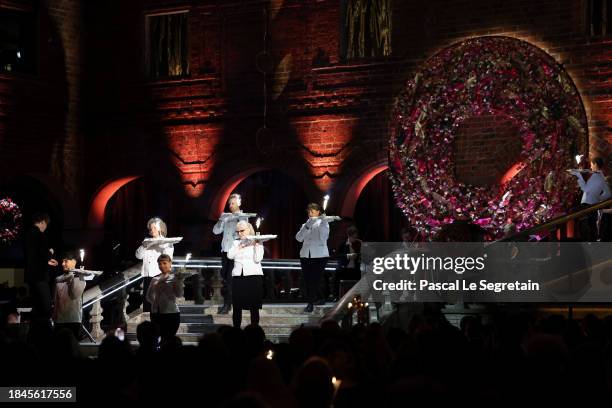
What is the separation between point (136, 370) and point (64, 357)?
735 millimetres

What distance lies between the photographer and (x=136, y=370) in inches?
254

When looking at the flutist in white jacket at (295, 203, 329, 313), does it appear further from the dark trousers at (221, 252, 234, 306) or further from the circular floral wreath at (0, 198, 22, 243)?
the circular floral wreath at (0, 198, 22, 243)

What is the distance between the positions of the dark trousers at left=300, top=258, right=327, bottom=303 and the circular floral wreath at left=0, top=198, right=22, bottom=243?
963 cm

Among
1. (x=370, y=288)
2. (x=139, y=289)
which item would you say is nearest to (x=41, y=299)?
(x=370, y=288)

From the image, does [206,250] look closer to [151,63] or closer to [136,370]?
[151,63]

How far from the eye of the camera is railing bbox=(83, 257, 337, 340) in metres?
16.5

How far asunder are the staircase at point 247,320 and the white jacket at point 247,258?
4.08 ft

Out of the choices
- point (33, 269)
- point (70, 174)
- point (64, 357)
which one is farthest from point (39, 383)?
point (70, 174)

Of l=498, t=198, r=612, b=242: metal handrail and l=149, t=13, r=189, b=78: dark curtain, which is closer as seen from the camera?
l=498, t=198, r=612, b=242: metal handrail

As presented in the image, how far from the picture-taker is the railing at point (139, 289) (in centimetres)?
1648

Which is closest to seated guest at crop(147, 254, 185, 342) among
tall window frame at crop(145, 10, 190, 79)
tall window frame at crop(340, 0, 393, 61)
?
tall window frame at crop(340, 0, 393, 61)

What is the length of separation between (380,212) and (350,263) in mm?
6499

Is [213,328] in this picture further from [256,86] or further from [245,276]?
[256,86]

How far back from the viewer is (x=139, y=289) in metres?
20.2
